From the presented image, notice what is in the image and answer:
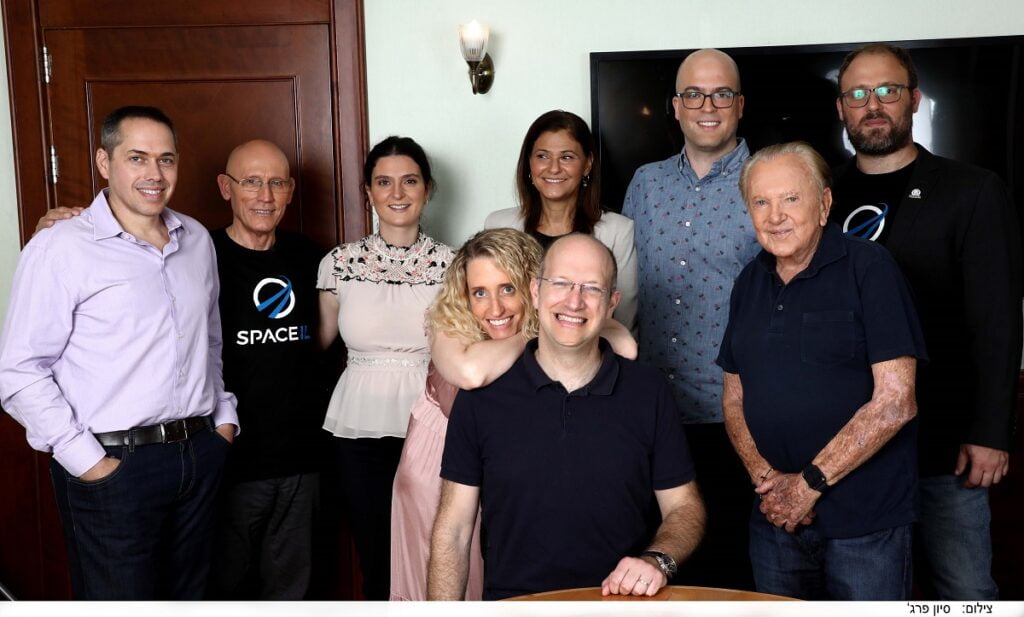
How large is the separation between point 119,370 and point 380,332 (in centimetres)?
84

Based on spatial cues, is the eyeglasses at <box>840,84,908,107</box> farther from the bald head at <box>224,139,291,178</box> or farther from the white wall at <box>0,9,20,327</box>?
the white wall at <box>0,9,20,327</box>

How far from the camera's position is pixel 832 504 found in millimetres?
2127

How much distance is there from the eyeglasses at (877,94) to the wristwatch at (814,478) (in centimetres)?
111

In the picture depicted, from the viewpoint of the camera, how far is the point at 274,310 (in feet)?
9.96

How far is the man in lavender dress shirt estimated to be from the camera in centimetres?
241

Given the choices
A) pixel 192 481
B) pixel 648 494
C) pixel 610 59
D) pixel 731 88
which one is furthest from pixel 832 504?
pixel 610 59

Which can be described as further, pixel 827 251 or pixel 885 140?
pixel 885 140

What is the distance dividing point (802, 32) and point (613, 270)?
1951 millimetres

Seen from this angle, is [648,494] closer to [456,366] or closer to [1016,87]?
[456,366]

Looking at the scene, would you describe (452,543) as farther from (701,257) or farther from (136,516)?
(701,257)

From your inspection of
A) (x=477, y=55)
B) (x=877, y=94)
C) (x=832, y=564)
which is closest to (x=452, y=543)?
(x=832, y=564)

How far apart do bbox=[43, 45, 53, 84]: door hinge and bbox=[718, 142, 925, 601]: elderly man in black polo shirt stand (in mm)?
2841

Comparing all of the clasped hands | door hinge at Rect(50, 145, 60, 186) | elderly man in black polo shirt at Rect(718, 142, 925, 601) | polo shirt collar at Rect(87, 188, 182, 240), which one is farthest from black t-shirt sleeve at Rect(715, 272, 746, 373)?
door hinge at Rect(50, 145, 60, 186)

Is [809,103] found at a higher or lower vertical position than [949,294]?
higher
